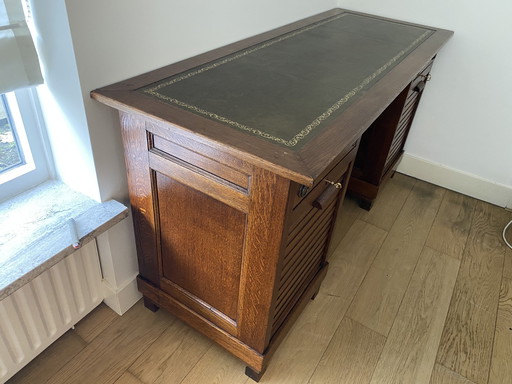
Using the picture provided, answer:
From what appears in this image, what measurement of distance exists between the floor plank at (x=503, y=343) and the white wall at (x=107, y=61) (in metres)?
1.28

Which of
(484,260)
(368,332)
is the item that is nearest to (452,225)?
(484,260)

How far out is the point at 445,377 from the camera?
4.43 ft

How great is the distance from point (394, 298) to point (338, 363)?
0.39 meters

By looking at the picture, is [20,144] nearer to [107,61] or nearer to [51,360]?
[107,61]

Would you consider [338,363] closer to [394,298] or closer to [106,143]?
[394,298]

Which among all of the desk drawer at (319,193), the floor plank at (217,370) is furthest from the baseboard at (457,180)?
the floor plank at (217,370)

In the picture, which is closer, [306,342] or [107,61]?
[107,61]

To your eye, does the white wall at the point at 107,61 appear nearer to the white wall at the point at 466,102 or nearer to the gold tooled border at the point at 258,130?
the gold tooled border at the point at 258,130

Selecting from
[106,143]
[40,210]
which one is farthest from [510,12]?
[40,210]

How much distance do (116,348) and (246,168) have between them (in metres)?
0.86

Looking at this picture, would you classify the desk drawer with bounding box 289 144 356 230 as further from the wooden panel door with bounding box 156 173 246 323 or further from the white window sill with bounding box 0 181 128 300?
the white window sill with bounding box 0 181 128 300

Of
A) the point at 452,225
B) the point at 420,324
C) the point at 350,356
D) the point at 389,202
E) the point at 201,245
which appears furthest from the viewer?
the point at 389,202

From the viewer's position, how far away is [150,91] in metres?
1.06

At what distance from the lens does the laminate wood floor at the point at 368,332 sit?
1.31m
